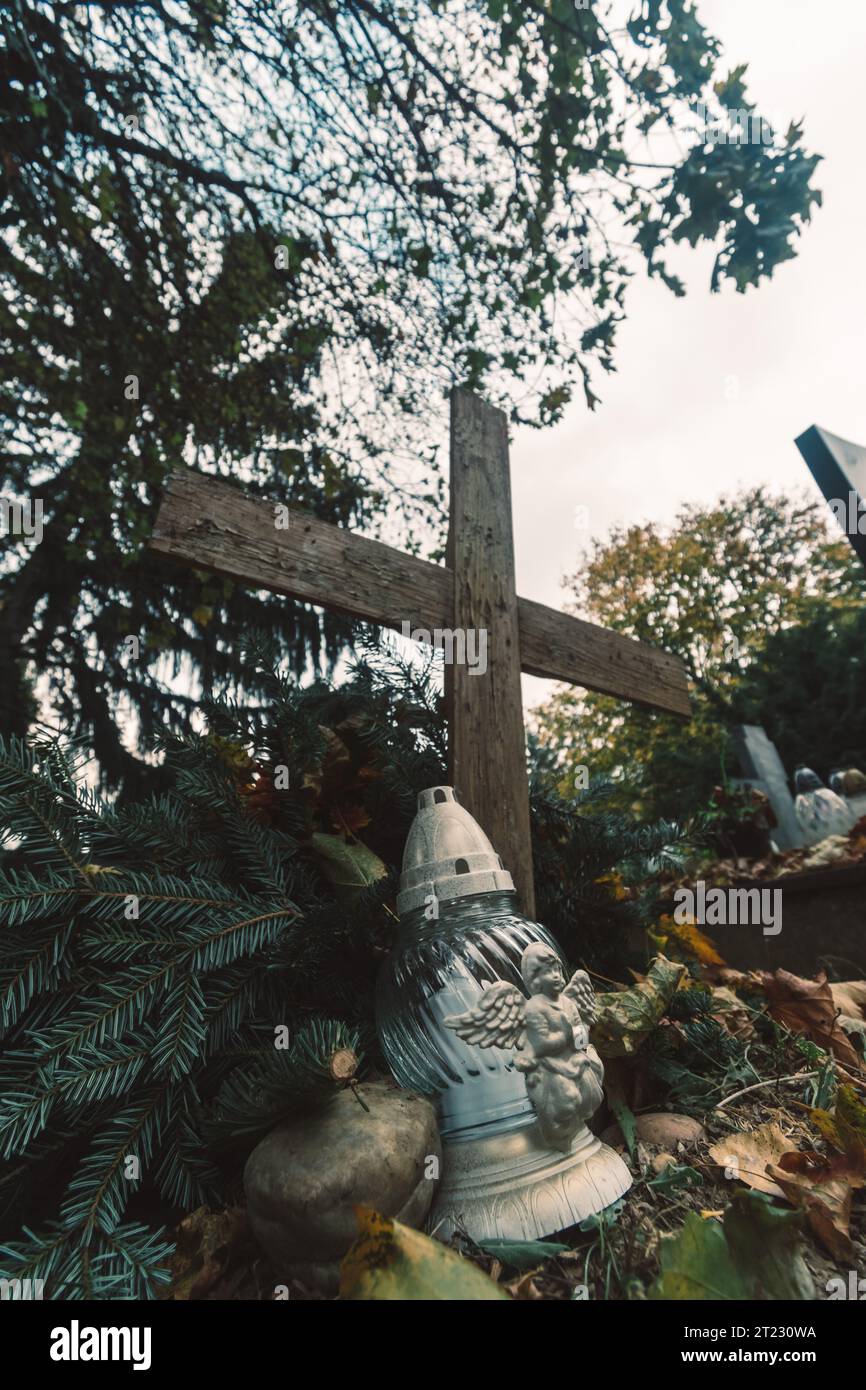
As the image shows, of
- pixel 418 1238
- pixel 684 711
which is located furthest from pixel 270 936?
pixel 684 711

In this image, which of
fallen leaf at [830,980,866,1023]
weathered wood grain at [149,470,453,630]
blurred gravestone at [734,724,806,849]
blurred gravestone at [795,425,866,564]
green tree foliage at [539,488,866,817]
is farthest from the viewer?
green tree foliage at [539,488,866,817]

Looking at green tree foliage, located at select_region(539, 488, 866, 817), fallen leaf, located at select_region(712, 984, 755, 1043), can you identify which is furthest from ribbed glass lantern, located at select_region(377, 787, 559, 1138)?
green tree foliage, located at select_region(539, 488, 866, 817)

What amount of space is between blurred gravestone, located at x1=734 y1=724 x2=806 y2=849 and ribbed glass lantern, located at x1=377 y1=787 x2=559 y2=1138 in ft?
20.2

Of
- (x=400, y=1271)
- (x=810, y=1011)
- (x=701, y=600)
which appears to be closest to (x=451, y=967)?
(x=400, y=1271)

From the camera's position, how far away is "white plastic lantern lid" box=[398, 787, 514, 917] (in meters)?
1.35

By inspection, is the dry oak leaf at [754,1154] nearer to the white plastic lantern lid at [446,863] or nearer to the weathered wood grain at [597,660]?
the white plastic lantern lid at [446,863]

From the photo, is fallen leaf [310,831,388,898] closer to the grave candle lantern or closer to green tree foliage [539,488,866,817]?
the grave candle lantern

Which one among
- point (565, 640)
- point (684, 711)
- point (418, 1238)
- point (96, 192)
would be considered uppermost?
point (96, 192)

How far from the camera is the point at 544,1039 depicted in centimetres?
115

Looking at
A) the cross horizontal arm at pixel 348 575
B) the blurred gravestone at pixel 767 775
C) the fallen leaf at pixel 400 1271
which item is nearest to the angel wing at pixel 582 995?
the fallen leaf at pixel 400 1271

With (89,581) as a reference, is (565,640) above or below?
below

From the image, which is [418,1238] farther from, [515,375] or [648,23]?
[515,375]

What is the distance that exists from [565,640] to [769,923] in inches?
86.0

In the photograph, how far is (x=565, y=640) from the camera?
2.42m
